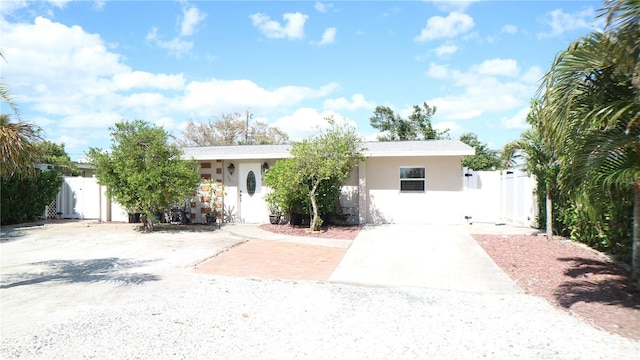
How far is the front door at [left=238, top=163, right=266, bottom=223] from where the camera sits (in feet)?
48.8

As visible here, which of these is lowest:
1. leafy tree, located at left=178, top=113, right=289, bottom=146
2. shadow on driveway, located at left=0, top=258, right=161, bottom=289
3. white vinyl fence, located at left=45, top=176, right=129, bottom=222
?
shadow on driveway, located at left=0, top=258, right=161, bottom=289

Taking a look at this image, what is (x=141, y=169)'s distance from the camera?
12.4 m

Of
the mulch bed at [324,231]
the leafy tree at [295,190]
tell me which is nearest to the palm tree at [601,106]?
the mulch bed at [324,231]

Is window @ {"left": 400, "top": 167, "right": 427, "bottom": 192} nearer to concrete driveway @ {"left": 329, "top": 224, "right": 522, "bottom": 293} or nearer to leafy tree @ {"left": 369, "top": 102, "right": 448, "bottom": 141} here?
concrete driveway @ {"left": 329, "top": 224, "right": 522, "bottom": 293}

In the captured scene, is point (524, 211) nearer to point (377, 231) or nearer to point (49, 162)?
point (377, 231)

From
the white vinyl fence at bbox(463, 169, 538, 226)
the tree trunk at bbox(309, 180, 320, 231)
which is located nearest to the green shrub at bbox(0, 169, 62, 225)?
the tree trunk at bbox(309, 180, 320, 231)

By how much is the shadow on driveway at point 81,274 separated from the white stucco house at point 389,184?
635 centimetres

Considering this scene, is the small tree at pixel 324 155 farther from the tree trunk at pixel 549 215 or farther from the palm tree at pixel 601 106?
the palm tree at pixel 601 106

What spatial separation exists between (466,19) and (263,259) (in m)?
8.74

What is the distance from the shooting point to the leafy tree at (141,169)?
12102 mm

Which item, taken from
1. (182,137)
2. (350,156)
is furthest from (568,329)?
(182,137)

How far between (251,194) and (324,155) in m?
4.37

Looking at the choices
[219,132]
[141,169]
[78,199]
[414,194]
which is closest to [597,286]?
[414,194]

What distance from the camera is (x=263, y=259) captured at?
27.8ft
